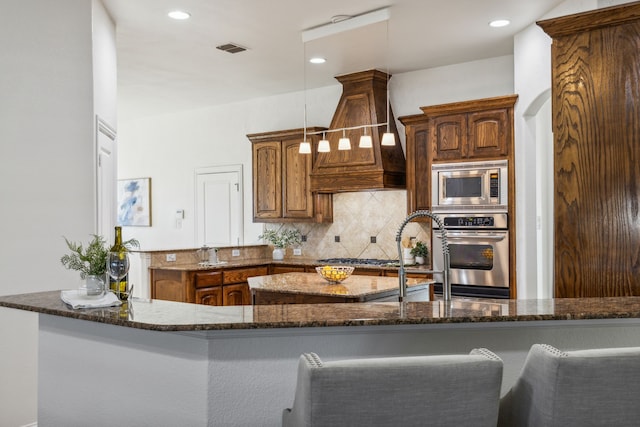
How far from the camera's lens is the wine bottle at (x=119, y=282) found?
95.3 inches

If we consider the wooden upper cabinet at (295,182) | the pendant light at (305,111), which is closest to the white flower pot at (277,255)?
the wooden upper cabinet at (295,182)

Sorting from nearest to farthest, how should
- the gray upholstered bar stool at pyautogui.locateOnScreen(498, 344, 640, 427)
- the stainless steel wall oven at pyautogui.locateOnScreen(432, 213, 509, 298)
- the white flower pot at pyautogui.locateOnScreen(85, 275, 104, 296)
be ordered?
the gray upholstered bar stool at pyautogui.locateOnScreen(498, 344, 640, 427) < the white flower pot at pyautogui.locateOnScreen(85, 275, 104, 296) < the stainless steel wall oven at pyautogui.locateOnScreen(432, 213, 509, 298)

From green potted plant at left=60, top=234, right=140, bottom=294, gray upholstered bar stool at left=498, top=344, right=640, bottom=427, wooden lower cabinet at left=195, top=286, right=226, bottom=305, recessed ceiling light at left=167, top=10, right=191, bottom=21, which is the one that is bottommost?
wooden lower cabinet at left=195, top=286, right=226, bottom=305

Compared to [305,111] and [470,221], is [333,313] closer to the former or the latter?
[470,221]

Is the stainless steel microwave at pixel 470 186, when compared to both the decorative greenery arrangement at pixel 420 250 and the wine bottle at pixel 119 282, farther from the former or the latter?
the wine bottle at pixel 119 282

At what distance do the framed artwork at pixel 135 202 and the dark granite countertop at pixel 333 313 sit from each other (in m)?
6.64

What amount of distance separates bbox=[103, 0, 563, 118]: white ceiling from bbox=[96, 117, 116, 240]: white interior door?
96 cm

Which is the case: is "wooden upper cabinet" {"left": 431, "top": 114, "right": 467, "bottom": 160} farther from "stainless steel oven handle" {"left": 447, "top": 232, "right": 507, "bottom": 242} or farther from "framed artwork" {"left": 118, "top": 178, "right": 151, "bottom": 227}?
"framed artwork" {"left": 118, "top": 178, "right": 151, "bottom": 227}

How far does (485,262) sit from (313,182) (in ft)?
7.19

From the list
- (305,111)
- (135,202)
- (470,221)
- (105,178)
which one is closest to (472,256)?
(470,221)

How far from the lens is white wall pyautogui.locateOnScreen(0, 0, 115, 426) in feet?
11.2

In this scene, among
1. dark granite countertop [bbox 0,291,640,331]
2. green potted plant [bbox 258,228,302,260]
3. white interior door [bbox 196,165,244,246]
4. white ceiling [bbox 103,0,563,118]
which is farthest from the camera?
white interior door [bbox 196,165,244,246]

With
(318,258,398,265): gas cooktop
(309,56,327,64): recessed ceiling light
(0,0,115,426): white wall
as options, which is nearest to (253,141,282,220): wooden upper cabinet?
(318,258,398,265): gas cooktop

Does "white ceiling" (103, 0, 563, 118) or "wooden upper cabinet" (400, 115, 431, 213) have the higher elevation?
"white ceiling" (103, 0, 563, 118)
